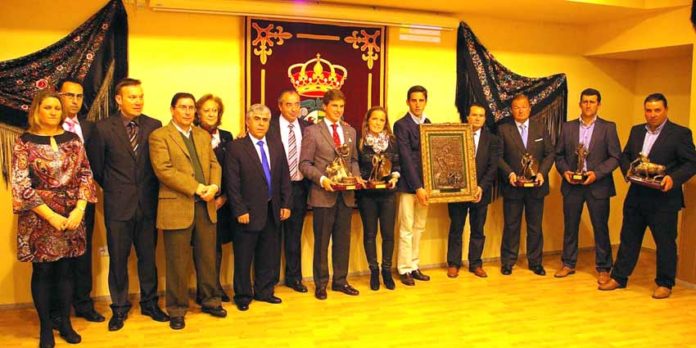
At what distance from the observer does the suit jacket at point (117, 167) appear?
3652 mm

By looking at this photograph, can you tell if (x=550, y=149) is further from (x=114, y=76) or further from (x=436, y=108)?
(x=114, y=76)

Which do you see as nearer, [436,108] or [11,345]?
[11,345]

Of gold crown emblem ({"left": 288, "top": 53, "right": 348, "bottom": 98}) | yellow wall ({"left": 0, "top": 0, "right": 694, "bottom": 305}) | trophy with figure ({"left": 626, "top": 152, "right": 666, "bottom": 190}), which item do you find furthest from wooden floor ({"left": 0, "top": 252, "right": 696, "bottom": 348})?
gold crown emblem ({"left": 288, "top": 53, "right": 348, "bottom": 98})

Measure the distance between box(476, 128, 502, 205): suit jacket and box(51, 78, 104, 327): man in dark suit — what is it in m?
2.97

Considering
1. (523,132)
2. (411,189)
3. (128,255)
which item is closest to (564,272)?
(523,132)

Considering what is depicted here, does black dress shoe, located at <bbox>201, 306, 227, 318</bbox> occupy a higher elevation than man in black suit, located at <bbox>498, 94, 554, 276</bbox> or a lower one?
lower

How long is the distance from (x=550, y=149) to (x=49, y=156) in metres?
3.85

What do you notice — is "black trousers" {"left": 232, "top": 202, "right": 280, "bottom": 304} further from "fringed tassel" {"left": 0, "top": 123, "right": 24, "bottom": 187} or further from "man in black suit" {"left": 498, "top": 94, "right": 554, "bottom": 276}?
"man in black suit" {"left": 498, "top": 94, "right": 554, "bottom": 276}

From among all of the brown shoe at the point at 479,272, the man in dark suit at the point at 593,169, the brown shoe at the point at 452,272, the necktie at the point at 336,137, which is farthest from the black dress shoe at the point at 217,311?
the man in dark suit at the point at 593,169

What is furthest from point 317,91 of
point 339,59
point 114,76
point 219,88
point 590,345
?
point 590,345

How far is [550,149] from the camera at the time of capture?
513 centimetres

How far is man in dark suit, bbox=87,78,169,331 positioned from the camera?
12.0 ft

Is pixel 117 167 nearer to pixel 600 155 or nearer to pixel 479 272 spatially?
pixel 479 272

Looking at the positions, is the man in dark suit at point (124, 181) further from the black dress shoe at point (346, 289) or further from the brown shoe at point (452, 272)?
the brown shoe at point (452, 272)
